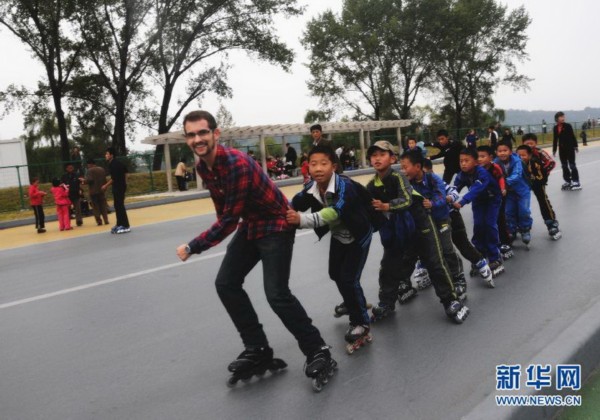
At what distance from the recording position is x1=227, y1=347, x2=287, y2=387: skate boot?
3994mm

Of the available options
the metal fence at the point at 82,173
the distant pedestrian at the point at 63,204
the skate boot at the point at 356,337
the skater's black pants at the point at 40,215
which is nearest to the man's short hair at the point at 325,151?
the skate boot at the point at 356,337

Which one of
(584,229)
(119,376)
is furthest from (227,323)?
(584,229)

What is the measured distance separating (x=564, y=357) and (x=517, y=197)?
4723 millimetres

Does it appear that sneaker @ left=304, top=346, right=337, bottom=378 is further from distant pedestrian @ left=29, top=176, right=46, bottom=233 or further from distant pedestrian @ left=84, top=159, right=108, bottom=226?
distant pedestrian @ left=29, top=176, right=46, bottom=233

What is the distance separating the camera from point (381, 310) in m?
5.18

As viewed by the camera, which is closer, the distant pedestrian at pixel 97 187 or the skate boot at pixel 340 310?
the skate boot at pixel 340 310

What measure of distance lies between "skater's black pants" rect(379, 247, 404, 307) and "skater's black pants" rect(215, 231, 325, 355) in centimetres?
146

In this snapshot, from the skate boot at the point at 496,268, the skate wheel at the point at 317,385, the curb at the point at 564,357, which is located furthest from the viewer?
the skate boot at the point at 496,268

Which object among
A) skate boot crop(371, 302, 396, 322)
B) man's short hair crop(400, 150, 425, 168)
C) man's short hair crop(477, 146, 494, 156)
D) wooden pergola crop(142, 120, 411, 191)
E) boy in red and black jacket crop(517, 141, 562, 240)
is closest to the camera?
skate boot crop(371, 302, 396, 322)

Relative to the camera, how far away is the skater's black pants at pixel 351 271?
14.4ft

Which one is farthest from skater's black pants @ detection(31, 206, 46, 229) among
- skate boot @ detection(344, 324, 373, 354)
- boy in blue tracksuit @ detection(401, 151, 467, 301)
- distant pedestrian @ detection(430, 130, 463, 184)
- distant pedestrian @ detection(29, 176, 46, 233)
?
skate boot @ detection(344, 324, 373, 354)

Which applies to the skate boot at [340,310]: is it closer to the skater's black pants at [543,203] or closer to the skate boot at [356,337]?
the skate boot at [356,337]

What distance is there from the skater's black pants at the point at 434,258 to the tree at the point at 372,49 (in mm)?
41337

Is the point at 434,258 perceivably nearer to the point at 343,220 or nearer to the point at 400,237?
the point at 400,237
